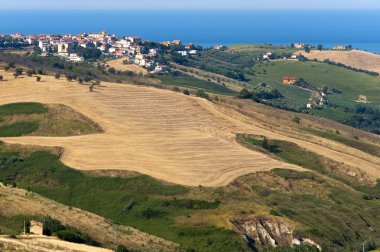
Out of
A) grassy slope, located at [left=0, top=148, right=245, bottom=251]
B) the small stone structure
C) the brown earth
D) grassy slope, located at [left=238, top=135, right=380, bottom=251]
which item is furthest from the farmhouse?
grassy slope, located at [left=238, top=135, right=380, bottom=251]

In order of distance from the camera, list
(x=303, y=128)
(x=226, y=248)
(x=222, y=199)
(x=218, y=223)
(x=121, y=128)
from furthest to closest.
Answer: (x=303, y=128) → (x=121, y=128) → (x=222, y=199) → (x=218, y=223) → (x=226, y=248)

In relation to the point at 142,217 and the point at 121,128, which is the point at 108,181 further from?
the point at 121,128

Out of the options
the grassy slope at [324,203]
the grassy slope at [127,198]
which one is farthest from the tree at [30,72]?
the grassy slope at [324,203]

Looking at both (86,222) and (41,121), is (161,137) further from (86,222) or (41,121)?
(86,222)

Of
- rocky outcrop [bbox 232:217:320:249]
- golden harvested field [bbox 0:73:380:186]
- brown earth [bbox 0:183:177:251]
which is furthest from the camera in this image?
golden harvested field [bbox 0:73:380:186]

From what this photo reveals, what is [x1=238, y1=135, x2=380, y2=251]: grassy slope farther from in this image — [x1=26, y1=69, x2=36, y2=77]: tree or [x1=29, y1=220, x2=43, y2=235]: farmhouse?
[x1=26, y1=69, x2=36, y2=77]: tree

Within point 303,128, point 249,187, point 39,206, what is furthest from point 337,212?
point 303,128

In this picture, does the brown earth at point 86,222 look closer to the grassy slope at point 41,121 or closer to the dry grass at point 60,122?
the dry grass at point 60,122
